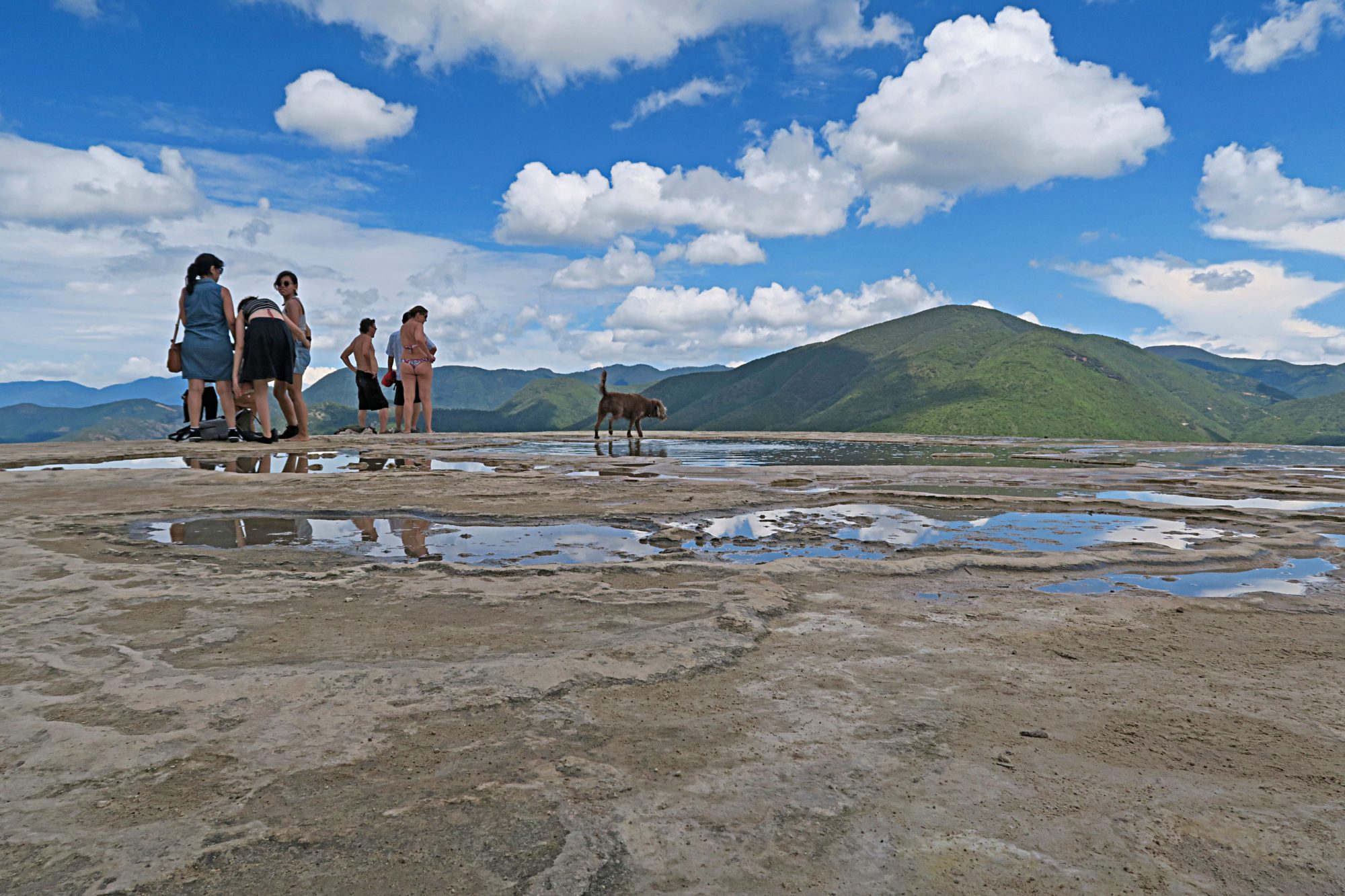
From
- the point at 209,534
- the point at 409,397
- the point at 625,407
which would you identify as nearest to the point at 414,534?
the point at 209,534

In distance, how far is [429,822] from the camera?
177 centimetres

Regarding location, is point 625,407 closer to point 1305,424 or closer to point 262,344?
point 262,344

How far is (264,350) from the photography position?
12.6 metres

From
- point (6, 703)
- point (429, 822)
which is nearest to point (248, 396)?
point (6, 703)

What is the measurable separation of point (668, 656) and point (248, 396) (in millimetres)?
14002

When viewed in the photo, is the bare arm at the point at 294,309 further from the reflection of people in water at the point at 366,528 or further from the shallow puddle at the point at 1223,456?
the shallow puddle at the point at 1223,456

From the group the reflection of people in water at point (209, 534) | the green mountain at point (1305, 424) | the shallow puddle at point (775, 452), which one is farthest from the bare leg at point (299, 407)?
the green mountain at point (1305, 424)

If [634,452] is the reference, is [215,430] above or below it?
above

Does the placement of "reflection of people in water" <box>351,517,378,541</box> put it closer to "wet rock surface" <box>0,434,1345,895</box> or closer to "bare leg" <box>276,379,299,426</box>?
"wet rock surface" <box>0,434,1345,895</box>

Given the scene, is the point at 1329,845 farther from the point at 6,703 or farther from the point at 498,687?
the point at 6,703

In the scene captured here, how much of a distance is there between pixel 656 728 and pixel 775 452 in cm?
1382

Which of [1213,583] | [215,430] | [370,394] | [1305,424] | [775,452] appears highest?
[370,394]

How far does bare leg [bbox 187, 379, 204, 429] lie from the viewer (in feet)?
42.0

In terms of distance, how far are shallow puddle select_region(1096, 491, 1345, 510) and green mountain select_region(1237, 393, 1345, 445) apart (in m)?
177
